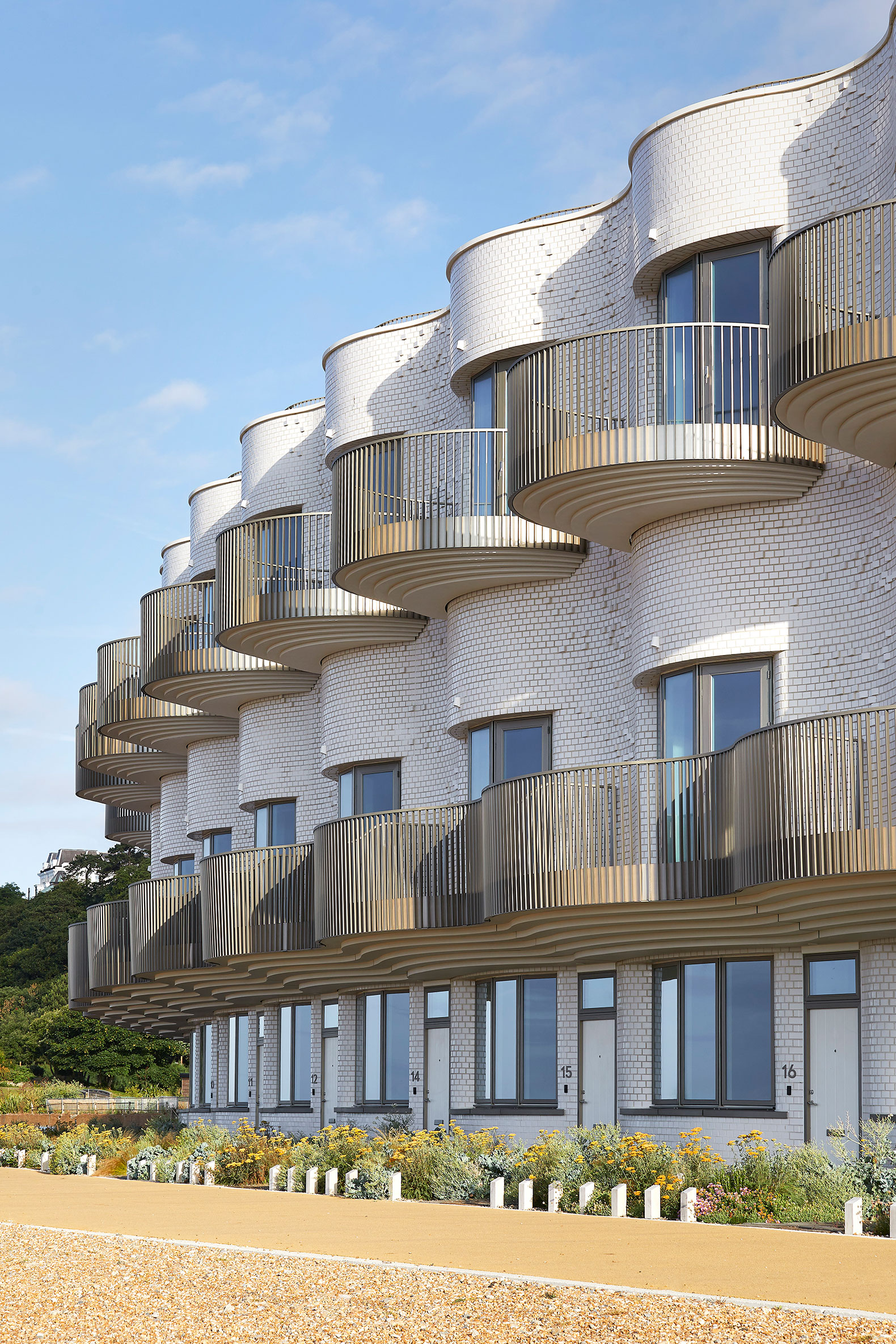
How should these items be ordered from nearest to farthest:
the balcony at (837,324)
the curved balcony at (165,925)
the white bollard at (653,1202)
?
the balcony at (837,324) → the white bollard at (653,1202) → the curved balcony at (165,925)

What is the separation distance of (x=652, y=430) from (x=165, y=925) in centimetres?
1653

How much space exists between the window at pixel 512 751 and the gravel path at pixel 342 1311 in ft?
38.2

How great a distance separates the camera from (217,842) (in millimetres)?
36125

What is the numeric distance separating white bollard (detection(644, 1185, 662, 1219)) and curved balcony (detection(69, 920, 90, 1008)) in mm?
21859

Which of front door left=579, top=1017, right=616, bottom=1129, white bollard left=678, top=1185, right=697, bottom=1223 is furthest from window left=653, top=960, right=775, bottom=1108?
white bollard left=678, top=1185, right=697, bottom=1223

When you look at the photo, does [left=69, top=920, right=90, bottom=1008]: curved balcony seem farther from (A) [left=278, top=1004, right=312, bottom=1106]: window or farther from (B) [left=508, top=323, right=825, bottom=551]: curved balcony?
(B) [left=508, top=323, right=825, bottom=551]: curved balcony

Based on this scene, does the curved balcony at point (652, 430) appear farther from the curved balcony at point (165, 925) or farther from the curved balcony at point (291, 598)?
the curved balcony at point (165, 925)

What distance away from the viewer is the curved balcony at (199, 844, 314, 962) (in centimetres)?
2783

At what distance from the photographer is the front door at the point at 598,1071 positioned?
23.2 m

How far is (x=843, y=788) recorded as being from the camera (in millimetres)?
17547

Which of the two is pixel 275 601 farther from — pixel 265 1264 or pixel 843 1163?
pixel 265 1264

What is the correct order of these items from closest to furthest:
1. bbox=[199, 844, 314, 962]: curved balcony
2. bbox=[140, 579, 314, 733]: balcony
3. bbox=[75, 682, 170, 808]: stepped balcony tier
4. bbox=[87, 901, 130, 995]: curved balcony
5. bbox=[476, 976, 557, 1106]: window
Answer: bbox=[476, 976, 557, 1106]: window < bbox=[199, 844, 314, 962]: curved balcony < bbox=[140, 579, 314, 733]: balcony < bbox=[87, 901, 130, 995]: curved balcony < bbox=[75, 682, 170, 808]: stepped balcony tier

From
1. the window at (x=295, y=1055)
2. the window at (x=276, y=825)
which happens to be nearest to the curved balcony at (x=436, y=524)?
the window at (x=276, y=825)

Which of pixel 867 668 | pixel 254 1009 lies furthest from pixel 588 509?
pixel 254 1009
